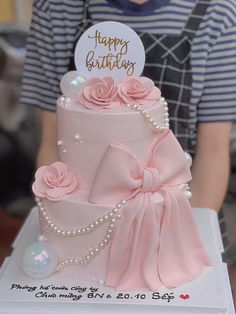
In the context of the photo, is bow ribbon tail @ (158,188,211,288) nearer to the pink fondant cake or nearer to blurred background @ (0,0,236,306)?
the pink fondant cake

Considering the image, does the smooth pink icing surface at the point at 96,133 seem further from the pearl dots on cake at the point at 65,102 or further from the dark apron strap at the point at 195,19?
the dark apron strap at the point at 195,19

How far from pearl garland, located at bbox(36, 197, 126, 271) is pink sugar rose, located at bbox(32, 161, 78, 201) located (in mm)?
19

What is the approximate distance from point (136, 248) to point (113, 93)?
214 millimetres

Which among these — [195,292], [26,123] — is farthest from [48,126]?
[26,123]

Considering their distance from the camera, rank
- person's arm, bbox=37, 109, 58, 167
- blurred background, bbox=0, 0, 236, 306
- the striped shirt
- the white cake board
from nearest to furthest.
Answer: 1. the white cake board
2. the striped shirt
3. person's arm, bbox=37, 109, 58, 167
4. blurred background, bbox=0, 0, 236, 306

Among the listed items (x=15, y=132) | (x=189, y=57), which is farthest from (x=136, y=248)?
(x=15, y=132)

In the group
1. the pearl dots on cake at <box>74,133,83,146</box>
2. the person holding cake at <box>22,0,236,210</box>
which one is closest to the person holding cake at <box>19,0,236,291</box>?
the pearl dots on cake at <box>74,133,83,146</box>

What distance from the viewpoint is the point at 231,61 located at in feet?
3.58

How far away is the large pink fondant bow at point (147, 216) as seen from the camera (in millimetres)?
809

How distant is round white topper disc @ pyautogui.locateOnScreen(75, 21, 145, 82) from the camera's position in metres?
0.86

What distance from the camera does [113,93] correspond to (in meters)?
0.83

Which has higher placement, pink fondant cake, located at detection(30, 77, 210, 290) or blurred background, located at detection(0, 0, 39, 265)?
pink fondant cake, located at detection(30, 77, 210, 290)

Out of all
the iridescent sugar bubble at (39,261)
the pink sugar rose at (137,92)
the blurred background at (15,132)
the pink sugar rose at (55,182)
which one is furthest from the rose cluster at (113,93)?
the blurred background at (15,132)

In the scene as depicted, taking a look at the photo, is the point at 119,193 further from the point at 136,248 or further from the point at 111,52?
the point at 111,52
